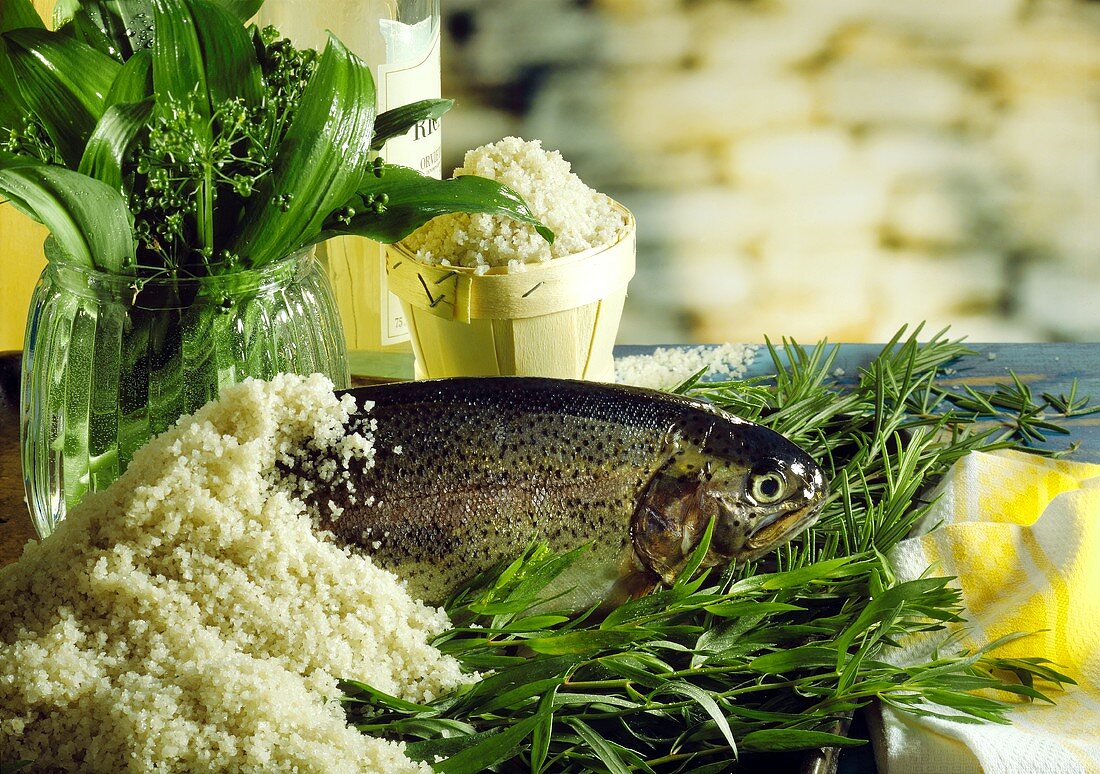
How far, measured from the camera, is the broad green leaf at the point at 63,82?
0.72 metres

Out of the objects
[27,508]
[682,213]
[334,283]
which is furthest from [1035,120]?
[27,508]

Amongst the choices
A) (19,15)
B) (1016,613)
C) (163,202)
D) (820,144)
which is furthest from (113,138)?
(820,144)

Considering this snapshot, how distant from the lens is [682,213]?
5.91 ft

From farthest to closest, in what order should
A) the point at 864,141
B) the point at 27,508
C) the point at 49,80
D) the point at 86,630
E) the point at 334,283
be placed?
the point at 864,141 → the point at 334,283 → the point at 27,508 → the point at 49,80 → the point at 86,630

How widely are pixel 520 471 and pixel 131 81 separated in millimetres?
351

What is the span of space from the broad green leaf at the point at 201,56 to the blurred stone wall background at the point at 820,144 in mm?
896

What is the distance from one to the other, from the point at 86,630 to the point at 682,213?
1.33 metres

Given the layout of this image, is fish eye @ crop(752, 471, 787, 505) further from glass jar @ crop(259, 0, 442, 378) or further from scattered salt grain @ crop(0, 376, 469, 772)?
glass jar @ crop(259, 0, 442, 378)

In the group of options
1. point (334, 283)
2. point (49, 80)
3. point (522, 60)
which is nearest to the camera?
point (49, 80)

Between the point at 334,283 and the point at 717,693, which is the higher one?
the point at 334,283

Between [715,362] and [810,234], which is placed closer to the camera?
[715,362]

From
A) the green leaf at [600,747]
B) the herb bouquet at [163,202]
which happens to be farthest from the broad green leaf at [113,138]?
the green leaf at [600,747]

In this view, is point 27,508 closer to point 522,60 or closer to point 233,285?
point 233,285

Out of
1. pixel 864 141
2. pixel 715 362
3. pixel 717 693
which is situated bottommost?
pixel 717 693
